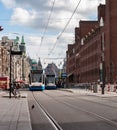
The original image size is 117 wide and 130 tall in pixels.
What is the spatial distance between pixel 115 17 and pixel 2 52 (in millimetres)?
63163

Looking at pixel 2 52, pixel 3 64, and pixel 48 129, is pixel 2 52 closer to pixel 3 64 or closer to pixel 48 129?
pixel 3 64

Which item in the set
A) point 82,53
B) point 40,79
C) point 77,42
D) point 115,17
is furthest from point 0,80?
point 77,42

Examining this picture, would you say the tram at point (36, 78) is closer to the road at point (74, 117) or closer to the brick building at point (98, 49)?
the brick building at point (98, 49)

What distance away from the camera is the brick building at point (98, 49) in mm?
84500

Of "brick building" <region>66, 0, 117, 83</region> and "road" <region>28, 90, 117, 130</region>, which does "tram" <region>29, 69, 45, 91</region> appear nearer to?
"brick building" <region>66, 0, 117, 83</region>

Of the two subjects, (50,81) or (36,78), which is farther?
(50,81)

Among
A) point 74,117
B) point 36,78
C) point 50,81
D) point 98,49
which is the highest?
point 98,49

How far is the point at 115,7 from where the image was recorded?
88375mm

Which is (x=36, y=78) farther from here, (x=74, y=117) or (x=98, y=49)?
(x=74, y=117)

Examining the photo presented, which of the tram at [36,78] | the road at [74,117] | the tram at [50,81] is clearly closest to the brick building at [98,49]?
the tram at [50,81]

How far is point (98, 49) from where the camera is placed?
99375mm

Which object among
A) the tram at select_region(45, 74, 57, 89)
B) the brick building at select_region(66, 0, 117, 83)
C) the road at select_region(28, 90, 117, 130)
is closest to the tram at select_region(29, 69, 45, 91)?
the brick building at select_region(66, 0, 117, 83)

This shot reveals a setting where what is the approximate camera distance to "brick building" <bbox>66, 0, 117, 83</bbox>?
84.5m

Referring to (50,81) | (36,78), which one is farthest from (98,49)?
(36,78)
